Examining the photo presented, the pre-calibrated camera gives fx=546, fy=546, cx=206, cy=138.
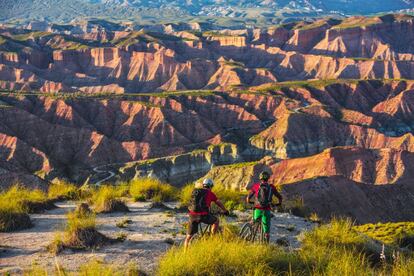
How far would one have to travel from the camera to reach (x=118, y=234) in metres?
18.7

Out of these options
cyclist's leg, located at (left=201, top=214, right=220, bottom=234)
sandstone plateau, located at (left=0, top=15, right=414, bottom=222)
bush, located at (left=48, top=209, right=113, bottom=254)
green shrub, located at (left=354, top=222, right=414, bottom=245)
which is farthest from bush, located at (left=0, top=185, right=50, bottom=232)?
sandstone plateau, located at (left=0, top=15, right=414, bottom=222)

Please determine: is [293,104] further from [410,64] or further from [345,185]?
[410,64]

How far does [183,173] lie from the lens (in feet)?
296

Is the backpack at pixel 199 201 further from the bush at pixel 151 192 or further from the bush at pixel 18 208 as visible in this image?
the bush at pixel 151 192

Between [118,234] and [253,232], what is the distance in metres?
4.89

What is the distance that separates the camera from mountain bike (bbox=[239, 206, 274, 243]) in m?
16.4

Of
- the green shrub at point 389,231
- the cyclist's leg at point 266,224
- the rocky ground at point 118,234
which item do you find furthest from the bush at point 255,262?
the green shrub at point 389,231

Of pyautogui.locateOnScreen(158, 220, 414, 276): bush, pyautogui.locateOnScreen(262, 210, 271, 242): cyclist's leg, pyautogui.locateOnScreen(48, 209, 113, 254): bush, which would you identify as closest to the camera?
pyautogui.locateOnScreen(158, 220, 414, 276): bush

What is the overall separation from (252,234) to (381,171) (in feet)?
214

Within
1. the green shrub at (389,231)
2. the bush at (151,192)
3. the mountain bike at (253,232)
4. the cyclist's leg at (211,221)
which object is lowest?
the green shrub at (389,231)

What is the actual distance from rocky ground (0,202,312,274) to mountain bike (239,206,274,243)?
68.7 inches

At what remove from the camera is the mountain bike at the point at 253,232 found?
645 inches

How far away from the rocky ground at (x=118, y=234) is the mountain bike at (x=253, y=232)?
1.75m

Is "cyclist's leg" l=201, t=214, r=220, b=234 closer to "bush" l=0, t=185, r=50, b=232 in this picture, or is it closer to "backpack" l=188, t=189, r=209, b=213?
"backpack" l=188, t=189, r=209, b=213
